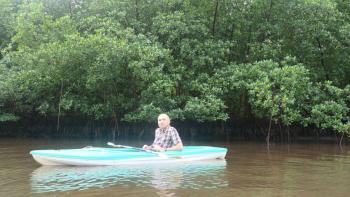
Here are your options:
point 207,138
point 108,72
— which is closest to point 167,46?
point 108,72

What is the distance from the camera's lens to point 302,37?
2102cm

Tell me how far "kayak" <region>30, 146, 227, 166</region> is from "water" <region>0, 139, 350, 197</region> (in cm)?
21

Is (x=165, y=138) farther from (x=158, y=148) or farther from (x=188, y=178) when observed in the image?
(x=188, y=178)

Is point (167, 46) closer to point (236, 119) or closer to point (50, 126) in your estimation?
point (236, 119)

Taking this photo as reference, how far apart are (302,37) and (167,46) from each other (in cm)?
601

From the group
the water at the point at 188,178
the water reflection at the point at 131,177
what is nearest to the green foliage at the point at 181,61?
the water at the point at 188,178

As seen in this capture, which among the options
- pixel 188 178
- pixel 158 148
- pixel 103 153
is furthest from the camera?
Answer: pixel 158 148

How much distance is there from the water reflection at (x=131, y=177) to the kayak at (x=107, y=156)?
0.17 metres

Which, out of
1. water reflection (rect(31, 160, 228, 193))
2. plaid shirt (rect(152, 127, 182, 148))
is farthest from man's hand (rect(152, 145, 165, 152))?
water reflection (rect(31, 160, 228, 193))

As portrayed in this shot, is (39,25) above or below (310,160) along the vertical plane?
above

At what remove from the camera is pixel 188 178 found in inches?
369

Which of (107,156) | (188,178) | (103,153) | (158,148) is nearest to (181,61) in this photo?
(158,148)

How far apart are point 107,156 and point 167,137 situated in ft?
5.51

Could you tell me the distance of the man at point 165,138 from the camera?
38.6ft
